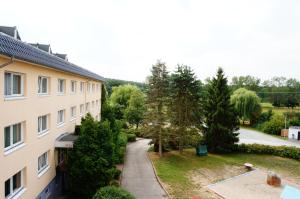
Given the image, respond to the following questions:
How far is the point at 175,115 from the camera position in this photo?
88.6 ft

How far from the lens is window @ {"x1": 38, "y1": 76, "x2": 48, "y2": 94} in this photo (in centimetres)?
1368

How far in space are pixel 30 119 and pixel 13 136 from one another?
57.2 inches

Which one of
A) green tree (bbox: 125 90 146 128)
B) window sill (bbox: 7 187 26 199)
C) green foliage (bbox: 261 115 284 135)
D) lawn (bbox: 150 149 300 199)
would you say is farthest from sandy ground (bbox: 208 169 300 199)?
green foliage (bbox: 261 115 284 135)

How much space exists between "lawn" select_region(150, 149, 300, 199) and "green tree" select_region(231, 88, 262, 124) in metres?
28.3

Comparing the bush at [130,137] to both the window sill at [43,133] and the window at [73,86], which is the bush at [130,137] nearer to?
the window at [73,86]

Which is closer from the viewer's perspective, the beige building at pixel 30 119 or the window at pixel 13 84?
the beige building at pixel 30 119

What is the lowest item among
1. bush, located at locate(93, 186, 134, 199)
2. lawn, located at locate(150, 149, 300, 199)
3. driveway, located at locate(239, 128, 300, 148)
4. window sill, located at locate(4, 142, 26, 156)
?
driveway, located at locate(239, 128, 300, 148)

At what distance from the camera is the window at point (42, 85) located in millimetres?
13681

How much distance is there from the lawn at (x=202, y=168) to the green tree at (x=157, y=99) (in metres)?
3.30

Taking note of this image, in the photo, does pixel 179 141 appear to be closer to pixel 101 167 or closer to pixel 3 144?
pixel 101 167

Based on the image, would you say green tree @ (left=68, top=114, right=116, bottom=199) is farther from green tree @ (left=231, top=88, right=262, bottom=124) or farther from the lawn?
green tree @ (left=231, top=88, right=262, bottom=124)

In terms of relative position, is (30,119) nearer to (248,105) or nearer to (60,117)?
(60,117)

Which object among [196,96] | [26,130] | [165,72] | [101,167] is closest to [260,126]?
[196,96]

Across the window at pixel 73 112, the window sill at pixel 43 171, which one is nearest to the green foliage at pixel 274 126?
the window at pixel 73 112
